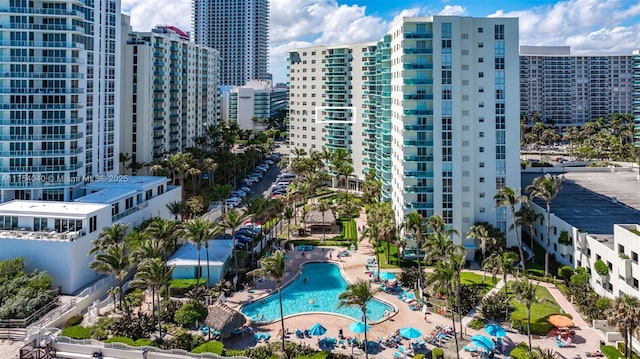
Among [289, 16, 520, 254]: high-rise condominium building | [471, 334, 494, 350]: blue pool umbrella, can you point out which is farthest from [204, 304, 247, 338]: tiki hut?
[289, 16, 520, 254]: high-rise condominium building

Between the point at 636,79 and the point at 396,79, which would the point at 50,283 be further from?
the point at 636,79

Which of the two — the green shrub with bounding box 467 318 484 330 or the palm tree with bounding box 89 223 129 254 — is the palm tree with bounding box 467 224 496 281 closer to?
the green shrub with bounding box 467 318 484 330

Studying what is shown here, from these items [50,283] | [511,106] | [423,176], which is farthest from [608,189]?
[50,283]

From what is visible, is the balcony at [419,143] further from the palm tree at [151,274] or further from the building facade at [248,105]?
the building facade at [248,105]

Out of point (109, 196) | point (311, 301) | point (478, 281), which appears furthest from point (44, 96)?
point (478, 281)

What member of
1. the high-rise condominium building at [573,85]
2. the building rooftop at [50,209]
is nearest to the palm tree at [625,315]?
the building rooftop at [50,209]

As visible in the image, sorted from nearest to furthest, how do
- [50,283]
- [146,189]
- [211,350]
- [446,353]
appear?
[211,350]
[446,353]
[50,283]
[146,189]
